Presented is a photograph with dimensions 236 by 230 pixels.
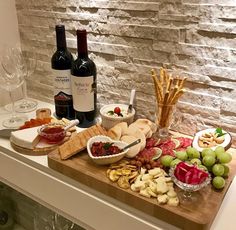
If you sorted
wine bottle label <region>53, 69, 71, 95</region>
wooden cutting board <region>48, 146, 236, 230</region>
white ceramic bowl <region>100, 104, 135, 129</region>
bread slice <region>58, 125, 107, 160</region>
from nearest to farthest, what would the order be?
wooden cutting board <region>48, 146, 236, 230</region> < bread slice <region>58, 125, 107, 160</region> < white ceramic bowl <region>100, 104, 135, 129</region> < wine bottle label <region>53, 69, 71, 95</region>

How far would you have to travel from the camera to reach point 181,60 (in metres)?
0.93

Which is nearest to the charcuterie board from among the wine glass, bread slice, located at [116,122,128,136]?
bread slice, located at [116,122,128,136]

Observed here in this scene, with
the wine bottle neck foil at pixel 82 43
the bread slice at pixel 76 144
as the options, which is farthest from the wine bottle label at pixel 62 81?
the bread slice at pixel 76 144

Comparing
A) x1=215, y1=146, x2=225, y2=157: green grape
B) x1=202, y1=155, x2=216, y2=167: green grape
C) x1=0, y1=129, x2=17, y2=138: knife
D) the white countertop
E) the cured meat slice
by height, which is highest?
x1=215, y1=146, x2=225, y2=157: green grape

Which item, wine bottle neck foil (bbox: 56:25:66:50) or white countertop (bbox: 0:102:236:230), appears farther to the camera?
wine bottle neck foil (bbox: 56:25:66:50)

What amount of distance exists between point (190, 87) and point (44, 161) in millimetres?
489

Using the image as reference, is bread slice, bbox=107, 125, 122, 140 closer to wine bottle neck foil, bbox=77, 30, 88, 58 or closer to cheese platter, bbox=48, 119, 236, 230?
cheese platter, bbox=48, 119, 236, 230

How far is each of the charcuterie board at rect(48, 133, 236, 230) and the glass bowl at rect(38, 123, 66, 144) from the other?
8cm

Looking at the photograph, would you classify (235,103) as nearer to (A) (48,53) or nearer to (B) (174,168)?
(B) (174,168)

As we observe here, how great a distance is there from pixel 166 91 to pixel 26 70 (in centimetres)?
58

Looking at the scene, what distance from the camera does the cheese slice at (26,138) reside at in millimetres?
939

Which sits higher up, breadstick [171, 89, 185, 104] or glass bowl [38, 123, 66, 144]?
breadstick [171, 89, 185, 104]

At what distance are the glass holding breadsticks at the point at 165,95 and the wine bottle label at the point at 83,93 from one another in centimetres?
22

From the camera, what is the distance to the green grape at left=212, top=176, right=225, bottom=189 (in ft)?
2.39
